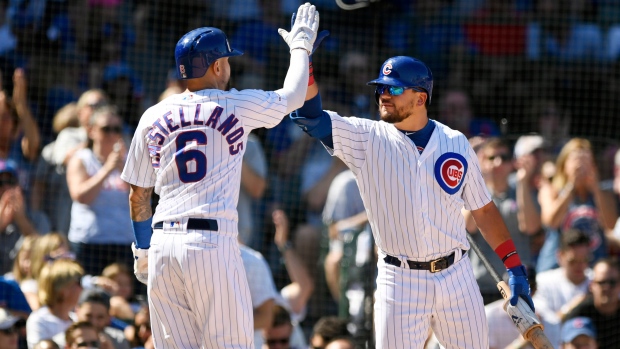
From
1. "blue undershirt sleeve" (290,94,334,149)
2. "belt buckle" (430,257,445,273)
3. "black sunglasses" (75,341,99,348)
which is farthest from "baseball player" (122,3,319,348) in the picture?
"black sunglasses" (75,341,99,348)

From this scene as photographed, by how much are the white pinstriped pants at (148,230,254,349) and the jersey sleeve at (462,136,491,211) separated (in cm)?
120

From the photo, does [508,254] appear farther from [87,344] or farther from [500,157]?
[500,157]

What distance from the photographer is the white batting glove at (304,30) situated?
500cm

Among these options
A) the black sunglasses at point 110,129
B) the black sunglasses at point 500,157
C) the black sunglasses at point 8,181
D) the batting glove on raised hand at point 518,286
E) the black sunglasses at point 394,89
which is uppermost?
the black sunglasses at point 394,89

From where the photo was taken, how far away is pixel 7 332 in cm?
623

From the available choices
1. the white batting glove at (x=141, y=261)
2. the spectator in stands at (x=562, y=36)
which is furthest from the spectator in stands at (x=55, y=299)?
the spectator in stands at (x=562, y=36)

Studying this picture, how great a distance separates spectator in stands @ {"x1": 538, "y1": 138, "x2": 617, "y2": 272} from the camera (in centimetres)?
826

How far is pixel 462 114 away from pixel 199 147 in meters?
5.08

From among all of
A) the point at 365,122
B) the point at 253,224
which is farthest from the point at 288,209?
the point at 365,122

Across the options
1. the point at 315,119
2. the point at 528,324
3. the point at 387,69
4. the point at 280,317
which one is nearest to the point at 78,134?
the point at 280,317

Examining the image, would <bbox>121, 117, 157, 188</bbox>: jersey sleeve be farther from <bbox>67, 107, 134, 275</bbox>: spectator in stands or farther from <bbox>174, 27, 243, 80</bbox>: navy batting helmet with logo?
<bbox>67, 107, 134, 275</bbox>: spectator in stands

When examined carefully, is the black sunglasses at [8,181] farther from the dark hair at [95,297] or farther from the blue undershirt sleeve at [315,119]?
the blue undershirt sleeve at [315,119]

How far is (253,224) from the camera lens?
28.3 ft

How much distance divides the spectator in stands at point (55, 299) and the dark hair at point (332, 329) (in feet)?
4.89
